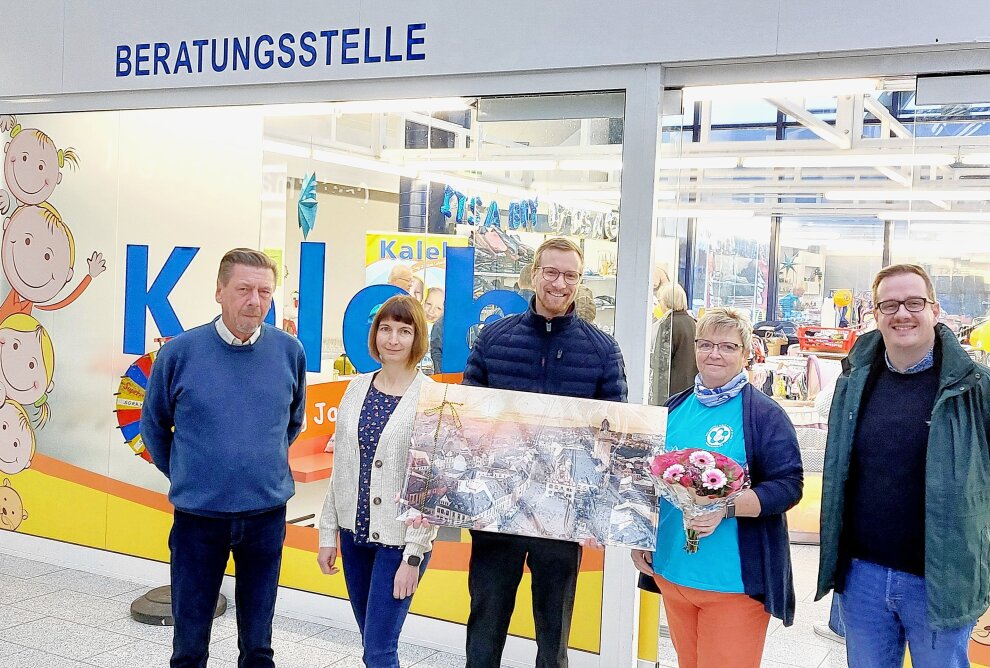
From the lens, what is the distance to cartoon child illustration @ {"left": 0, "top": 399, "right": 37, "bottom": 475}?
5484 millimetres

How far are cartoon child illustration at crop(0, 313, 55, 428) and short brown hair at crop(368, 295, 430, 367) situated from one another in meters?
3.09

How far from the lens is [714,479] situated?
2645 mm

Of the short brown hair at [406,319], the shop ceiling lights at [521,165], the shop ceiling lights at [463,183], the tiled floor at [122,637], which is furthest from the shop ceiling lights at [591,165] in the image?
the tiled floor at [122,637]

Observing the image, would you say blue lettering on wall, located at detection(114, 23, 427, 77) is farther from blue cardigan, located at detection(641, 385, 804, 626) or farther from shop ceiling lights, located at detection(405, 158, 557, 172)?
blue cardigan, located at detection(641, 385, 804, 626)

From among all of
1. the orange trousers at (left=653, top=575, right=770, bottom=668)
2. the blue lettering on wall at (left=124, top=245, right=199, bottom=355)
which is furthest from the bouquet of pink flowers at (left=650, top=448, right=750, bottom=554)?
the blue lettering on wall at (left=124, top=245, right=199, bottom=355)

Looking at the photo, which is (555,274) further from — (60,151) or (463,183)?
(60,151)

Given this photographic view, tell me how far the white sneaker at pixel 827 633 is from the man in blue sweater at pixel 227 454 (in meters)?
2.88

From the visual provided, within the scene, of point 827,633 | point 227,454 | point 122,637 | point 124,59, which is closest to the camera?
point 227,454

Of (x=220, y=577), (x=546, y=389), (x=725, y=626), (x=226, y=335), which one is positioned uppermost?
(x=226, y=335)

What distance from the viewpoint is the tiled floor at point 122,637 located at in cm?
411

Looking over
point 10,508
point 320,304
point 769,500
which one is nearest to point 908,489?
point 769,500

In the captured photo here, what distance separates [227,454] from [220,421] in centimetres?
12

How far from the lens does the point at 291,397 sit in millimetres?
3451

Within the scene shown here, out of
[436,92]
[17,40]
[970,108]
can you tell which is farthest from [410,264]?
[17,40]
